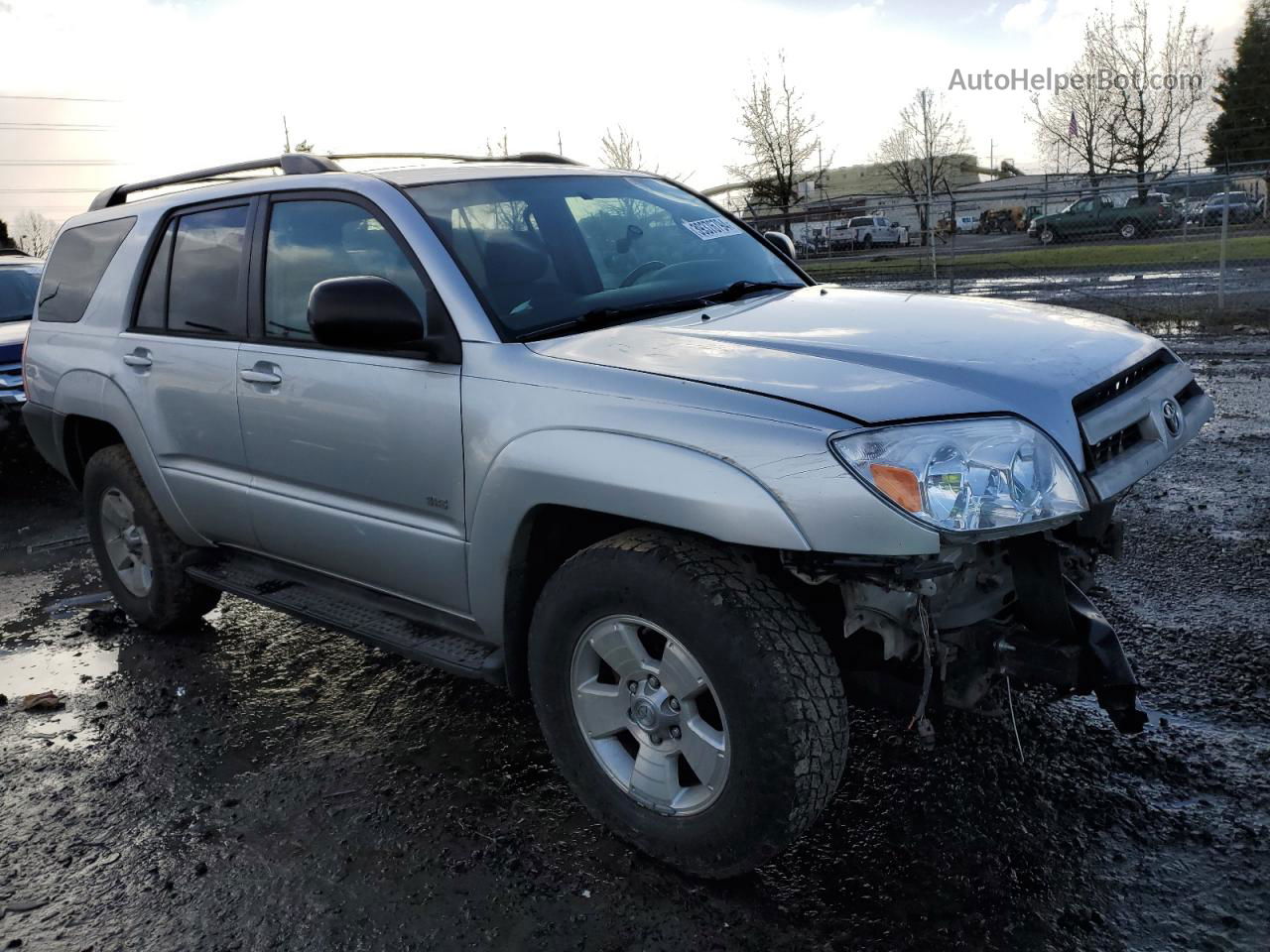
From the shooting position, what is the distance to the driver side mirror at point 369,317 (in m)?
2.94

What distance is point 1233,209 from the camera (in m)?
23.2

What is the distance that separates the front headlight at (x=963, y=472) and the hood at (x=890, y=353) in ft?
0.18

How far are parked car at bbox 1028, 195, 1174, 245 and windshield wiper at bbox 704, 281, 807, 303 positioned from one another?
23.0 m

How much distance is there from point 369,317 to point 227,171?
1.87 meters

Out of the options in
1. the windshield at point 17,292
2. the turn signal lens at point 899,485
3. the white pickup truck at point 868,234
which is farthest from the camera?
the white pickup truck at point 868,234

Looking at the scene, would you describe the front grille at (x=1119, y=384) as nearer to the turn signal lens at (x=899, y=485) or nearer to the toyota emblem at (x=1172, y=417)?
the toyota emblem at (x=1172, y=417)

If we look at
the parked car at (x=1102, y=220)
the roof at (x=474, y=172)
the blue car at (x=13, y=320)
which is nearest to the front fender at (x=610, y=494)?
the roof at (x=474, y=172)

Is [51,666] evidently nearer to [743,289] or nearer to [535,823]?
[535,823]

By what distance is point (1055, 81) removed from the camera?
1711 inches

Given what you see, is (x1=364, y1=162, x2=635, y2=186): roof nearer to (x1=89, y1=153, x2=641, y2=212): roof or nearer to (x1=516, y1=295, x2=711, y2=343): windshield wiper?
(x1=89, y1=153, x2=641, y2=212): roof

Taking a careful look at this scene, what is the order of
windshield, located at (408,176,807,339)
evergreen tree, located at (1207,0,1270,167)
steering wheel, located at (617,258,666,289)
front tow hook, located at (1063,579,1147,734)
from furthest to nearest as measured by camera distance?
1. evergreen tree, located at (1207,0,1270,167)
2. steering wheel, located at (617,258,666,289)
3. windshield, located at (408,176,807,339)
4. front tow hook, located at (1063,579,1147,734)

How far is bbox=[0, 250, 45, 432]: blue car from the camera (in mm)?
8172

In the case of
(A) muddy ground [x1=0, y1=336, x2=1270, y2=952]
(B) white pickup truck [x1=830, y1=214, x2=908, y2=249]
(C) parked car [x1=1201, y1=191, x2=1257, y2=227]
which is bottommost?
(A) muddy ground [x1=0, y1=336, x2=1270, y2=952]

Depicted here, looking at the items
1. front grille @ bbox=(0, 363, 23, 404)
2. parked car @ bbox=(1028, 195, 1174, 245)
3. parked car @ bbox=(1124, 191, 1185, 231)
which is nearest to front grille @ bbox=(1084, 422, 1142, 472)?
front grille @ bbox=(0, 363, 23, 404)
